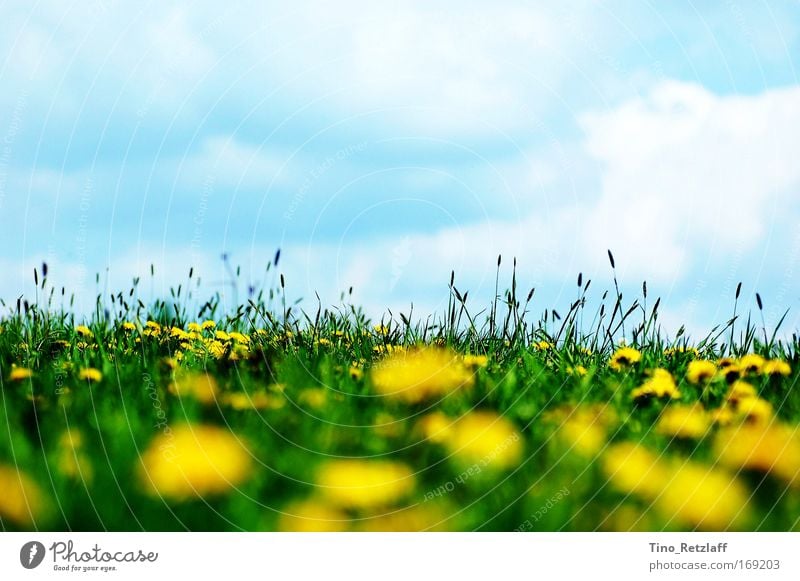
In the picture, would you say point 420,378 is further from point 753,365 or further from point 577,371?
point 753,365

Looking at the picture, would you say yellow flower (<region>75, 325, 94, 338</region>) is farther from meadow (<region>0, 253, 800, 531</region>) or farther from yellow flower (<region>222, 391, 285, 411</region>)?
yellow flower (<region>222, 391, 285, 411</region>)

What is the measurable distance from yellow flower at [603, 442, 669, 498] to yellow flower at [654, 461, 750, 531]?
0.03 meters

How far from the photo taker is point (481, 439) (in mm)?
2541

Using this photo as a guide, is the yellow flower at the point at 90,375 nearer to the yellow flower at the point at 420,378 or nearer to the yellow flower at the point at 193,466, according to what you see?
the yellow flower at the point at 193,466

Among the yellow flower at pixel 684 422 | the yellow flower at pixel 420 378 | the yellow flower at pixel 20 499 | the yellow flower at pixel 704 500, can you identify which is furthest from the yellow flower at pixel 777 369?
the yellow flower at pixel 20 499

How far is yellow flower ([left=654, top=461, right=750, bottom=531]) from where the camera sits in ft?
7.89

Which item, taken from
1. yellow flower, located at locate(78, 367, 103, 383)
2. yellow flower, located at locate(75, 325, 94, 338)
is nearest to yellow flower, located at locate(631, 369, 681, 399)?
yellow flower, located at locate(78, 367, 103, 383)

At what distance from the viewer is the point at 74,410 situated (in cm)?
274

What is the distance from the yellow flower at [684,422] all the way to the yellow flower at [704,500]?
24cm

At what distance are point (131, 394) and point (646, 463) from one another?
1.76m

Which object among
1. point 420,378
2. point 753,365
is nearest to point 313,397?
point 420,378

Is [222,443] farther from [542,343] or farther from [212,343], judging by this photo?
[542,343]
